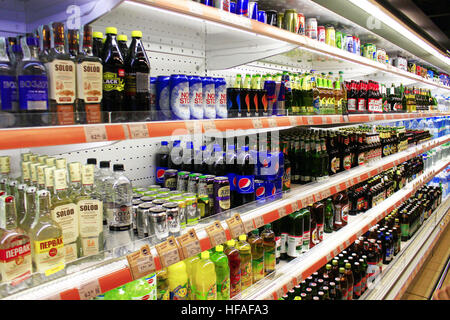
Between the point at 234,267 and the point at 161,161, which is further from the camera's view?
the point at 161,161

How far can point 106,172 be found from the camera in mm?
1395

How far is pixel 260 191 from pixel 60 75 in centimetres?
119

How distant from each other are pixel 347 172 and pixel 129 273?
2.21 m

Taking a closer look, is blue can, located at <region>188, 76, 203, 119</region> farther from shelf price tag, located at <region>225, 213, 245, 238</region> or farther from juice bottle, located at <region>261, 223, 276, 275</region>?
juice bottle, located at <region>261, 223, 276, 275</region>

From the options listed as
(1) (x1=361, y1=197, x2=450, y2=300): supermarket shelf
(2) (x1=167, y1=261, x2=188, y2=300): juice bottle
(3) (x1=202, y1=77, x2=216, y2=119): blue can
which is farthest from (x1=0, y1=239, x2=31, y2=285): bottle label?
(1) (x1=361, y1=197, x2=450, y2=300): supermarket shelf

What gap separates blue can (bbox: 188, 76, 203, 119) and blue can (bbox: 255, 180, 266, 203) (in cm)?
57

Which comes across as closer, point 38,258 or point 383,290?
point 38,258

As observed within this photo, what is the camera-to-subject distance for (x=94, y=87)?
3.63 feet

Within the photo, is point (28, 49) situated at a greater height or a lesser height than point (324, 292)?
greater

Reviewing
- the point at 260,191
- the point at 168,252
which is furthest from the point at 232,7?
the point at 168,252

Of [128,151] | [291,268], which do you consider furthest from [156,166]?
[291,268]

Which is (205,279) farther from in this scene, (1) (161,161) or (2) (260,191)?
(1) (161,161)
